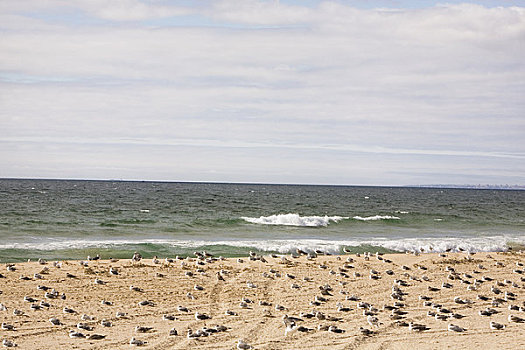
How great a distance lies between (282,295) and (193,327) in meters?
4.36

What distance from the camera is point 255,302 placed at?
56.1ft

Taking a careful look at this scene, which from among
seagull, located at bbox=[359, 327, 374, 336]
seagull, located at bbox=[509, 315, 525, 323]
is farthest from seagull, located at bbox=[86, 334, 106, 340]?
seagull, located at bbox=[509, 315, 525, 323]

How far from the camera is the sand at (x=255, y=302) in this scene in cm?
1349

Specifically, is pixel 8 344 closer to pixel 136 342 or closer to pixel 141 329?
pixel 136 342

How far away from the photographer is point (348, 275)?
21312 millimetres

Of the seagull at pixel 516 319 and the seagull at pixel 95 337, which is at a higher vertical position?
the seagull at pixel 516 319

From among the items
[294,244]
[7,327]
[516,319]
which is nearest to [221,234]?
[294,244]

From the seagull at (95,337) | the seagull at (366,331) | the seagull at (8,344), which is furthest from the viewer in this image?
the seagull at (366,331)

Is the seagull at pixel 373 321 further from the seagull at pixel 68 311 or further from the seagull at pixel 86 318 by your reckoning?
the seagull at pixel 68 311

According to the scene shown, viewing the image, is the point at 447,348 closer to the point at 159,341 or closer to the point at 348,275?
the point at 159,341

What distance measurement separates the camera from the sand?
13.5m

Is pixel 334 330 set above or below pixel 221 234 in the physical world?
below

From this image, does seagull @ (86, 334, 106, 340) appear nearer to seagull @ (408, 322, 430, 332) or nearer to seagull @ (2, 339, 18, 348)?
seagull @ (2, 339, 18, 348)

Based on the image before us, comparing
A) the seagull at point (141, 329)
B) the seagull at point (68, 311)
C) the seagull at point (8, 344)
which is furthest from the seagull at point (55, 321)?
the seagull at point (141, 329)
